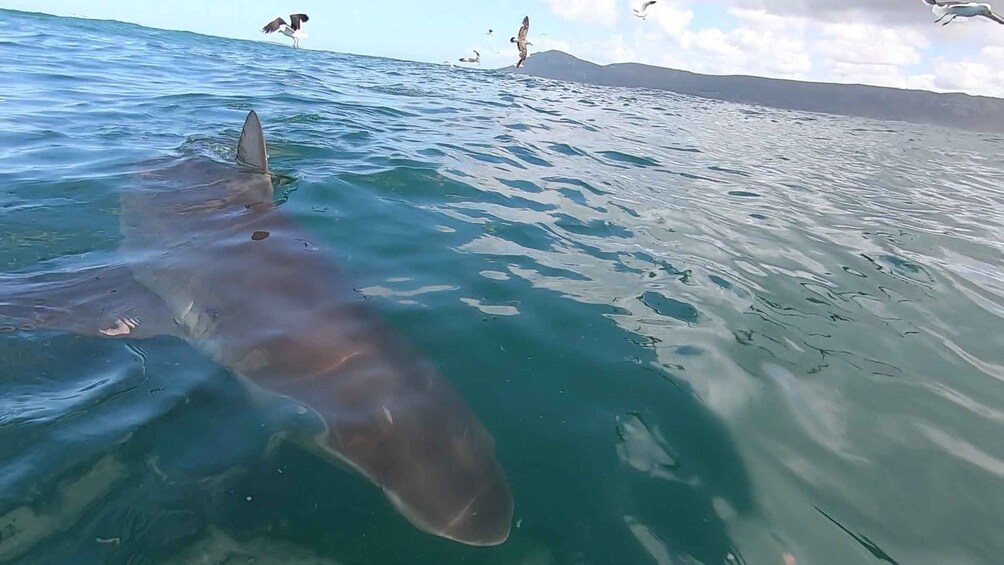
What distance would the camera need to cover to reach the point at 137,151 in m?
8.54

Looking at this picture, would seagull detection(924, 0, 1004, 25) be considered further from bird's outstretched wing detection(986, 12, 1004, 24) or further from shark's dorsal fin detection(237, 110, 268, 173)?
shark's dorsal fin detection(237, 110, 268, 173)

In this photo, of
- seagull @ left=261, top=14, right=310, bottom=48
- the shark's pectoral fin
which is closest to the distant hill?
seagull @ left=261, top=14, right=310, bottom=48

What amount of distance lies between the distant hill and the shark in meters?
73.7

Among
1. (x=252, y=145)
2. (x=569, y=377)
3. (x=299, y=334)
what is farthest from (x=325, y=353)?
(x=252, y=145)

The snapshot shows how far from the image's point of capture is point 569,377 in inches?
159

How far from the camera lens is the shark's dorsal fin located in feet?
20.8

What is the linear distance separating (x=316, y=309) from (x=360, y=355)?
2.21 ft

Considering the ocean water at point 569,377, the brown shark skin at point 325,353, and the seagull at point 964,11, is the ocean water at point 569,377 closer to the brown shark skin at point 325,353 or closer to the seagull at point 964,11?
the brown shark skin at point 325,353

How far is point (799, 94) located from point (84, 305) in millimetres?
97575

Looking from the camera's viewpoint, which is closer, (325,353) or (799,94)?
(325,353)

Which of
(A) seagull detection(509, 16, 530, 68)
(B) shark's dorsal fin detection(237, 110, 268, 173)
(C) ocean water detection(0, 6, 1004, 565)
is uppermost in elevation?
(A) seagull detection(509, 16, 530, 68)

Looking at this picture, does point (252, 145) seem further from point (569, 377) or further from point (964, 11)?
point (964, 11)

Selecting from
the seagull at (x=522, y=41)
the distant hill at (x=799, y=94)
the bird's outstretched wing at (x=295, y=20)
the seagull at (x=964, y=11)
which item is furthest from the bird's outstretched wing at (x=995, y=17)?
the distant hill at (x=799, y=94)

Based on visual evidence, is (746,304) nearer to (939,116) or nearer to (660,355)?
(660,355)
